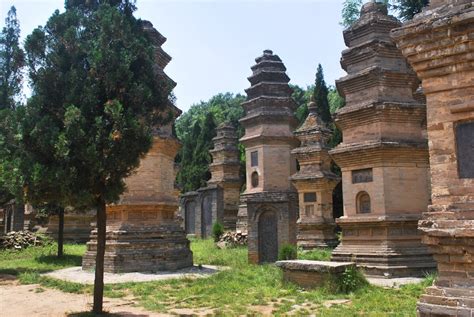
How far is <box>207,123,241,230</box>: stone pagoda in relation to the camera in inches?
1332

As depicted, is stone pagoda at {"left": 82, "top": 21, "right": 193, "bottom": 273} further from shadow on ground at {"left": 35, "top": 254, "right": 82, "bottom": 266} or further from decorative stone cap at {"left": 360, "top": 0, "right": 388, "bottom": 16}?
Answer: decorative stone cap at {"left": 360, "top": 0, "right": 388, "bottom": 16}

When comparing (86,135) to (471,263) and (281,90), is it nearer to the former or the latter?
(471,263)

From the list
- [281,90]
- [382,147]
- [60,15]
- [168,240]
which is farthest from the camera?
[281,90]

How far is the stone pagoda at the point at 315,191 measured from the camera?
78.1ft

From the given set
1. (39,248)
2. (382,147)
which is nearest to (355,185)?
(382,147)

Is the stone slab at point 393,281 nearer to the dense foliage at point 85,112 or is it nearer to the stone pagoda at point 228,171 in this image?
the dense foliage at point 85,112

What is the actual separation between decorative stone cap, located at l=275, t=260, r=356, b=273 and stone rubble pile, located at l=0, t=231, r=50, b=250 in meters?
17.6

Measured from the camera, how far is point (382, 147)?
15125 millimetres

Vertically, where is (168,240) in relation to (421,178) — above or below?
below

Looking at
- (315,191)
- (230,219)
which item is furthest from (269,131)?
(230,219)

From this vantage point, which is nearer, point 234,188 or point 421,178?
point 421,178

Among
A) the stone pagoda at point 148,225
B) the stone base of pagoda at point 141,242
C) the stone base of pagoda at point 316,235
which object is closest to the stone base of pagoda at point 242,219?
the stone base of pagoda at point 316,235

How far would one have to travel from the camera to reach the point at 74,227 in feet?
96.9

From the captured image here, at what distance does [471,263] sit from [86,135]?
7.25 meters
